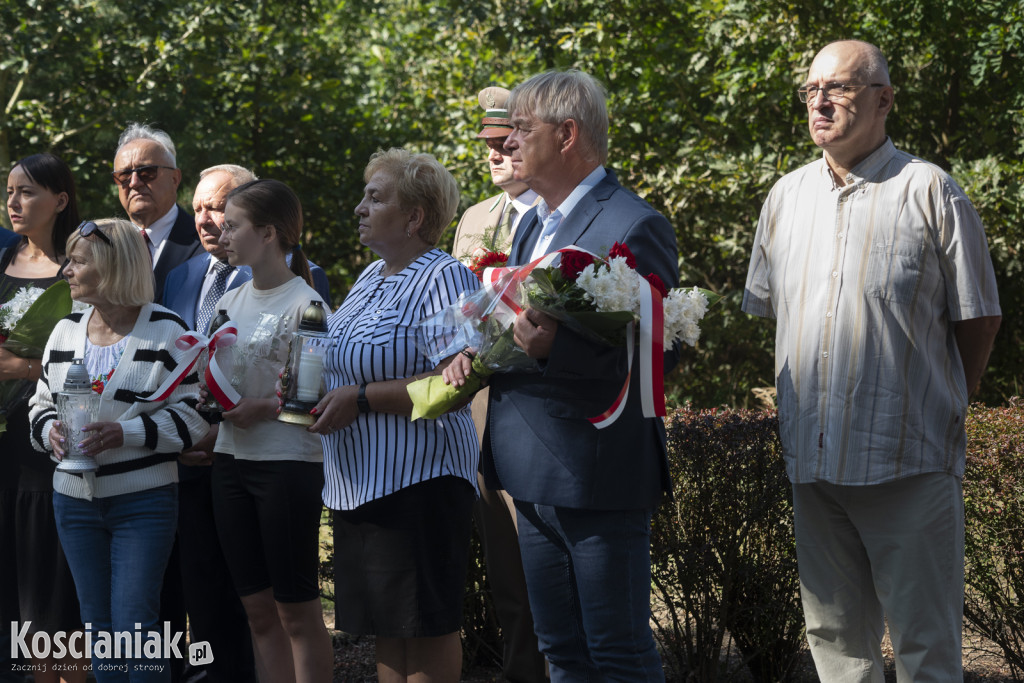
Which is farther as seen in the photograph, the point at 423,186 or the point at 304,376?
the point at 423,186

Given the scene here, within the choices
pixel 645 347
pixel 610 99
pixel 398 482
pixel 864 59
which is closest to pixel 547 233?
pixel 645 347

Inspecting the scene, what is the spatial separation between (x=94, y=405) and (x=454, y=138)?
761 cm

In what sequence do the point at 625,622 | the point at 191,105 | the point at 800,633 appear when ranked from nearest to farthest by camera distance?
the point at 625,622
the point at 800,633
the point at 191,105

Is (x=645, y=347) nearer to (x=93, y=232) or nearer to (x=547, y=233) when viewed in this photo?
(x=547, y=233)

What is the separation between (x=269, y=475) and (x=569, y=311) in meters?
1.60

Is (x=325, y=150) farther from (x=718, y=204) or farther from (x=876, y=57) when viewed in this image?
(x=876, y=57)

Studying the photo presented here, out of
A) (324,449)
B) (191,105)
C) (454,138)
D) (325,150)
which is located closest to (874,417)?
(324,449)

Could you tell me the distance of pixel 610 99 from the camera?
9.49m

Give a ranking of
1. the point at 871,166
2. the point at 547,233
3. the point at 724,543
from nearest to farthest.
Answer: the point at 547,233
the point at 871,166
the point at 724,543

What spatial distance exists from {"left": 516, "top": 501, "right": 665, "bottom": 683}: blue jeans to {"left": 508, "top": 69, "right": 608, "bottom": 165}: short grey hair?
109 cm

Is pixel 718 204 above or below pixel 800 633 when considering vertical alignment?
above

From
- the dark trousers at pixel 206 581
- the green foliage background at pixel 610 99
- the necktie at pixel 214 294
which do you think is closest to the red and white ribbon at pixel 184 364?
the necktie at pixel 214 294

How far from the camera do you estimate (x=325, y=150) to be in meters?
13.6

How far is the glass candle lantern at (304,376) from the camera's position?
347cm
